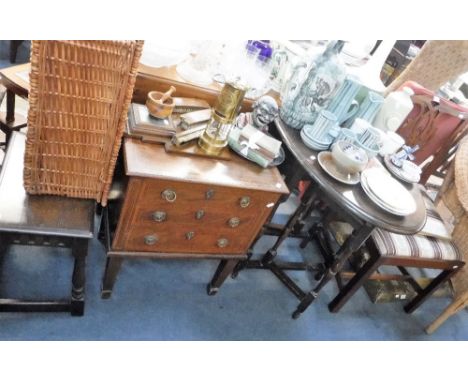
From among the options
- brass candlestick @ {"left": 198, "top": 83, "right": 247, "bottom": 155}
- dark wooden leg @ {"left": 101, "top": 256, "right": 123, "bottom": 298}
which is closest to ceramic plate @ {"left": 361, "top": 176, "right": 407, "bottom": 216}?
brass candlestick @ {"left": 198, "top": 83, "right": 247, "bottom": 155}

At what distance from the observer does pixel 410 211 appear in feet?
4.92

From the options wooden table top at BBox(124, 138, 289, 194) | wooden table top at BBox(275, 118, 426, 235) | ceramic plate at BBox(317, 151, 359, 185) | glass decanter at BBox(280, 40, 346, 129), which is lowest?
wooden table top at BBox(124, 138, 289, 194)

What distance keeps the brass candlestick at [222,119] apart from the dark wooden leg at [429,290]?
155 cm

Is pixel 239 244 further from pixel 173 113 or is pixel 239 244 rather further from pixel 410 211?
pixel 410 211

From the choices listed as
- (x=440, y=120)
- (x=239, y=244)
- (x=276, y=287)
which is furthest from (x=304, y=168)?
(x=440, y=120)

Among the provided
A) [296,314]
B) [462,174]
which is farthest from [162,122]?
[462,174]

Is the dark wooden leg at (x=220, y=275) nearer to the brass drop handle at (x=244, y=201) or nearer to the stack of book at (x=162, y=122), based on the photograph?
the brass drop handle at (x=244, y=201)

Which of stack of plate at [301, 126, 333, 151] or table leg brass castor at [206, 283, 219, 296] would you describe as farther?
table leg brass castor at [206, 283, 219, 296]

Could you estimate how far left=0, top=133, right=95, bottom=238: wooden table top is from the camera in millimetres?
1178

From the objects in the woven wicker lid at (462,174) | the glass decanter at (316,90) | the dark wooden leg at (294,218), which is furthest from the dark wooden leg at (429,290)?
the glass decanter at (316,90)

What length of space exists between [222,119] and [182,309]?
0.98 m

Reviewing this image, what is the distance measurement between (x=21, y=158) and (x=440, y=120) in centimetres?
228

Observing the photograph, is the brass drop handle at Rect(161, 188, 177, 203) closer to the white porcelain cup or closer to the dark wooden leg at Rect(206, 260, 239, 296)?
the dark wooden leg at Rect(206, 260, 239, 296)

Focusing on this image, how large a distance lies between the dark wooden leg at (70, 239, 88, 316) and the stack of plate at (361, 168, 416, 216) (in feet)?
3.76
